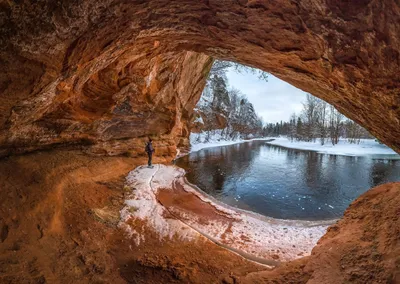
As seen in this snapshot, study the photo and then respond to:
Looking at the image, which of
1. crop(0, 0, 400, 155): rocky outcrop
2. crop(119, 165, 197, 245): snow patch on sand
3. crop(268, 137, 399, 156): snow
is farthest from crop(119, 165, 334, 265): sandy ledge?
crop(268, 137, 399, 156): snow

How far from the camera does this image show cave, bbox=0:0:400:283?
7.99ft

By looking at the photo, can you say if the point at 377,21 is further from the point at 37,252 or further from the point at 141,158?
the point at 141,158

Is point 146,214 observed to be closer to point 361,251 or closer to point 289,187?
point 361,251

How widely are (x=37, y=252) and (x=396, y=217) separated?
6367mm

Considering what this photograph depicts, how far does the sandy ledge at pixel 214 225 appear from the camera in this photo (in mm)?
6000

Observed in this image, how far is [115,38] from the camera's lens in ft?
13.0

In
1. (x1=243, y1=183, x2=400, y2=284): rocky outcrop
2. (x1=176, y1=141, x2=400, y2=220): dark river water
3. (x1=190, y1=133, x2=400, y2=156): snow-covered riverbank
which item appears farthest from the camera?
(x1=190, y1=133, x2=400, y2=156): snow-covered riverbank

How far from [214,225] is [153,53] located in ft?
20.8

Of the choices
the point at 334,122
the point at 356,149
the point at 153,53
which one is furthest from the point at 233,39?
the point at 334,122

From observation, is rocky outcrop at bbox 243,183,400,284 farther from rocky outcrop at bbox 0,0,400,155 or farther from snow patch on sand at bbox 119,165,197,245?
snow patch on sand at bbox 119,165,197,245

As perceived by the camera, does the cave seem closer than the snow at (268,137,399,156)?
Yes

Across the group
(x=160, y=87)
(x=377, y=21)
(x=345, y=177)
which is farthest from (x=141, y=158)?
(x=345, y=177)

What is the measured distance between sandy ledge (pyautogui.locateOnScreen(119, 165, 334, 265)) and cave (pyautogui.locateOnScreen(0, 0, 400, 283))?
677 mm

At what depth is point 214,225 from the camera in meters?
7.27
